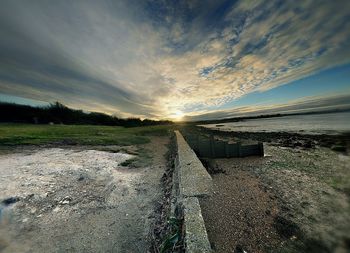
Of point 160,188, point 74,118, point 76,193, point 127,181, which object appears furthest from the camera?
point 74,118

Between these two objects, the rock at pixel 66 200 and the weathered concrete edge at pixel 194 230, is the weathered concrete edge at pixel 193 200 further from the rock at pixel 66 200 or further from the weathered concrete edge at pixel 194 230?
the rock at pixel 66 200

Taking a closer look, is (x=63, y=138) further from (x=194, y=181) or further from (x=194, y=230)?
(x=194, y=230)

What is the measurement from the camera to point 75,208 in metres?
4.64

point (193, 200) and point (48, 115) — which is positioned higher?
point (48, 115)

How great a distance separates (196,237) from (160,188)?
3.85 m

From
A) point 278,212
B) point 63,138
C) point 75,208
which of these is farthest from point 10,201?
point 63,138

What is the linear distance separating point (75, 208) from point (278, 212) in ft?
18.3

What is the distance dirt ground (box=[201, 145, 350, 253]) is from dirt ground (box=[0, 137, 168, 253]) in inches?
70.9

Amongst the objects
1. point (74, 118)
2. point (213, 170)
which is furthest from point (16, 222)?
point (74, 118)

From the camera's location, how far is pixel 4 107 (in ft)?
165

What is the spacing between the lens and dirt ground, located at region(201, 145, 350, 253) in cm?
244

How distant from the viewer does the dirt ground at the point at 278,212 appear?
244cm

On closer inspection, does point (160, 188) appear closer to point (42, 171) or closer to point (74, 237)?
point (74, 237)

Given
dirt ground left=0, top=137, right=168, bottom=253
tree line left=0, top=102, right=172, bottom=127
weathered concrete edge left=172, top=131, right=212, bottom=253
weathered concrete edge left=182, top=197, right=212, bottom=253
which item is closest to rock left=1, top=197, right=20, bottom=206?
dirt ground left=0, top=137, right=168, bottom=253
